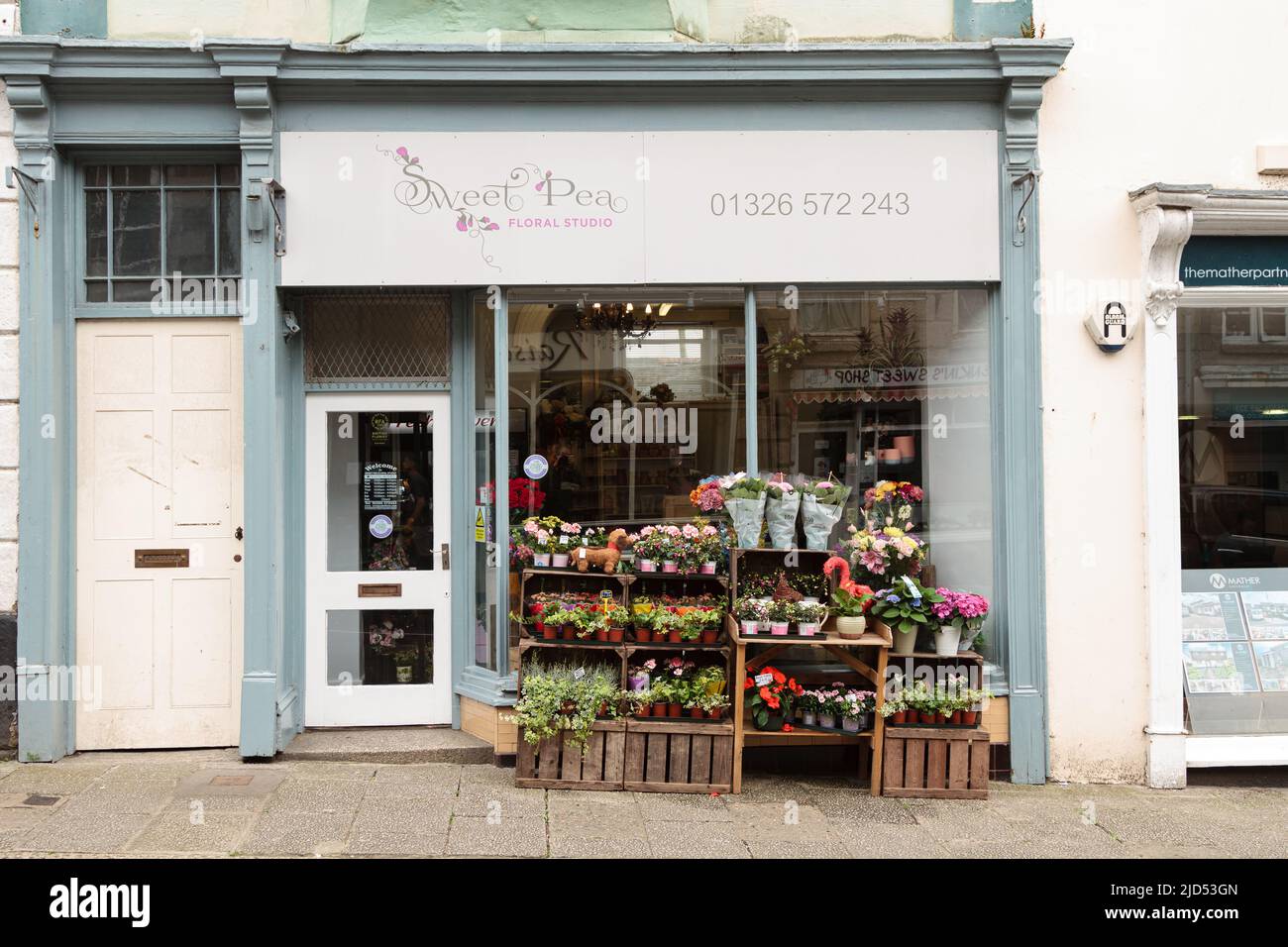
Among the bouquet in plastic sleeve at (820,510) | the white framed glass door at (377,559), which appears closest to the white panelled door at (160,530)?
the white framed glass door at (377,559)

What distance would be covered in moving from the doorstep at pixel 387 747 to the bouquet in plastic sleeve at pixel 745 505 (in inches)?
86.3

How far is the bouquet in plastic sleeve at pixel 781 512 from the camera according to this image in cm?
649

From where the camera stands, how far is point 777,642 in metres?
6.12

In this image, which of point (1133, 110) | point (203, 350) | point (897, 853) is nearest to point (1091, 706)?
point (897, 853)

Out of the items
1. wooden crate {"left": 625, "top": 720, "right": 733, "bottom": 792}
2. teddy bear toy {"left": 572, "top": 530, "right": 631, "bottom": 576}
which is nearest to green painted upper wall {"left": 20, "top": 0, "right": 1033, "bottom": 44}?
teddy bear toy {"left": 572, "top": 530, "right": 631, "bottom": 576}

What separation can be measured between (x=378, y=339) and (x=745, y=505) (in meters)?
2.81

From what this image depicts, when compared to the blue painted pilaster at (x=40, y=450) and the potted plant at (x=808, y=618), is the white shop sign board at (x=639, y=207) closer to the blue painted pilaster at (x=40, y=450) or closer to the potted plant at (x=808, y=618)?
the blue painted pilaster at (x=40, y=450)

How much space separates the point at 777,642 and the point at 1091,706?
7.31 feet

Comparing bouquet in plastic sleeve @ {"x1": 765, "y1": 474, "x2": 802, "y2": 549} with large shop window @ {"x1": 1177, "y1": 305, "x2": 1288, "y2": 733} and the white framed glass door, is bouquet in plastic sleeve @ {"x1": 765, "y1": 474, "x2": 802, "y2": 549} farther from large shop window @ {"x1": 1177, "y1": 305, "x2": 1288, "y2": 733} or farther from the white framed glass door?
large shop window @ {"x1": 1177, "y1": 305, "x2": 1288, "y2": 733}

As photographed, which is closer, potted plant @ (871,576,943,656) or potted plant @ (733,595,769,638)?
potted plant @ (733,595,769,638)

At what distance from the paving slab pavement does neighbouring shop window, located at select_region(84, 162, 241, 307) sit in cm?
308

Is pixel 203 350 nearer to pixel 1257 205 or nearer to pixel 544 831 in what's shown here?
pixel 544 831

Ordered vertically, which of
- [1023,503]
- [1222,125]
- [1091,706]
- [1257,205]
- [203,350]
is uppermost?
[1222,125]

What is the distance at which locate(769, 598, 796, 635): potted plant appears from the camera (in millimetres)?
6152
